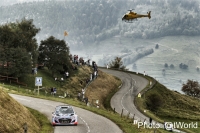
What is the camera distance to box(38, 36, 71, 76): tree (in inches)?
2904

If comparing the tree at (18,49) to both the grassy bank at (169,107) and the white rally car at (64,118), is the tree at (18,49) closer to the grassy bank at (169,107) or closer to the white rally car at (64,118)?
the grassy bank at (169,107)

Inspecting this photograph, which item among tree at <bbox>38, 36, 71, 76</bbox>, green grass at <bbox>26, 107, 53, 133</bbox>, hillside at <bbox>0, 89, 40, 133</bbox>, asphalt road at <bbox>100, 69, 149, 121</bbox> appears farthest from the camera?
tree at <bbox>38, 36, 71, 76</bbox>

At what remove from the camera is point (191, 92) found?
145375mm

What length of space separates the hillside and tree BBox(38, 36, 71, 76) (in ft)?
155

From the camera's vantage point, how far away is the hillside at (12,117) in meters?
20.7

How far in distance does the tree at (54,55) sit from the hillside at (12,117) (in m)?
47.2

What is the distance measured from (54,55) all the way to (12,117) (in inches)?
2048

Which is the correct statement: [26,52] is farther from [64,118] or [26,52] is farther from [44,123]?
[64,118]

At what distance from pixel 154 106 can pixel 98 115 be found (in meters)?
38.0

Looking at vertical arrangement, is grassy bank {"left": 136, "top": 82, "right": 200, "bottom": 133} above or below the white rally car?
below

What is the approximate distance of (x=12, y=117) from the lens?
74.2 feet

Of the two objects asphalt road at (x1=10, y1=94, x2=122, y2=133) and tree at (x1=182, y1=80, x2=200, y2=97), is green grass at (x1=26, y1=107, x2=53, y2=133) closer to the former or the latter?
asphalt road at (x1=10, y1=94, x2=122, y2=133)

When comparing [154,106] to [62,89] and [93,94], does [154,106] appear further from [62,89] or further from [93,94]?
[62,89]

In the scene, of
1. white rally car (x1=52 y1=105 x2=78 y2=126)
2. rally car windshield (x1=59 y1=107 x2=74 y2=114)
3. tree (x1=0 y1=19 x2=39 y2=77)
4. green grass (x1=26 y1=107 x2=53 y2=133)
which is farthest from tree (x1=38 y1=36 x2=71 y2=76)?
white rally car (x1=52 y1=105 x2=78 y2=126)
